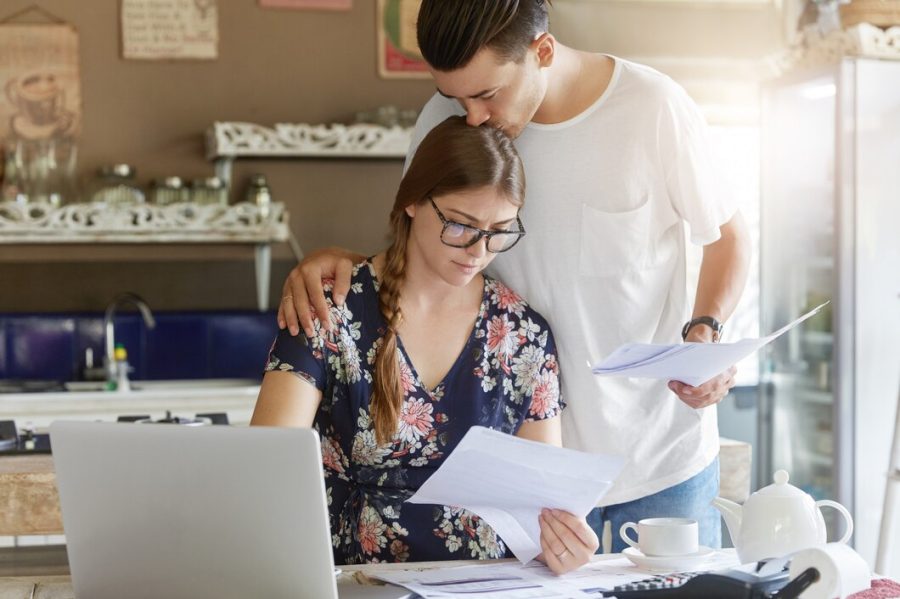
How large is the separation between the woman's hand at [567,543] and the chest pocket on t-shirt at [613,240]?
0.48 meters

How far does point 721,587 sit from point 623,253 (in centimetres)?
72

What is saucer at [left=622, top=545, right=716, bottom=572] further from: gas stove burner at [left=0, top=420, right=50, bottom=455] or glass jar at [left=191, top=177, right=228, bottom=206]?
glass jar at [left=191, top=177, right=228, bottom=206]

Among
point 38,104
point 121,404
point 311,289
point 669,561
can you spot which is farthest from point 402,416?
point 38,104

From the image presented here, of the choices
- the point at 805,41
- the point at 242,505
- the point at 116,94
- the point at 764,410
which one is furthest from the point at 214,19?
the point at 242,505

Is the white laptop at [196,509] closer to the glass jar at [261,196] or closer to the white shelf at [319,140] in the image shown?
the glass jar at [261,196]

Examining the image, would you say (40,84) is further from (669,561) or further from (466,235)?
(669,561)

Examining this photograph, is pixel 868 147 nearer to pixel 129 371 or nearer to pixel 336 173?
pixel 336 173

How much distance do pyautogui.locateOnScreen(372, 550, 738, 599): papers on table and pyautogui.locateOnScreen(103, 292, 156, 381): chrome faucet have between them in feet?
9.31

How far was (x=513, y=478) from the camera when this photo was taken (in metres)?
1.37

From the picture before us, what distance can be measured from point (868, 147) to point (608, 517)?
8.51ft

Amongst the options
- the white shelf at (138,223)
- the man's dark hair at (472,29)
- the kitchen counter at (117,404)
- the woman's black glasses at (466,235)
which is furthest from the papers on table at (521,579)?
the white shelf at (138,223)

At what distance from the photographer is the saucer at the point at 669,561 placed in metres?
1.46

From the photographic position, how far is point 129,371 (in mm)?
4230

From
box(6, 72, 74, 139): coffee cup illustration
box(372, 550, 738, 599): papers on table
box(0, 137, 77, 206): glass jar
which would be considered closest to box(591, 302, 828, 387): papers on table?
box(372, 550, 738, 599): papers on table
